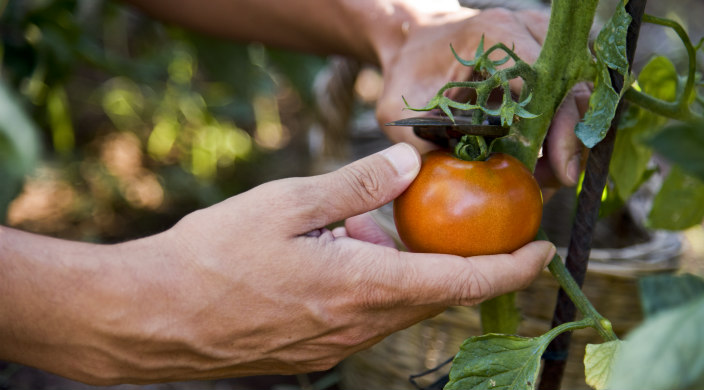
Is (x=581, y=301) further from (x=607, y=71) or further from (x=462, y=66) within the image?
(x=462, y=66)

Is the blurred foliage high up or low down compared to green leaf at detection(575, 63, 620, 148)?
down

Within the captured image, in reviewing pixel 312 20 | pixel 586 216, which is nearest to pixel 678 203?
pixel 586 216

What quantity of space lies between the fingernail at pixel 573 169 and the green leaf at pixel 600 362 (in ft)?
0.92

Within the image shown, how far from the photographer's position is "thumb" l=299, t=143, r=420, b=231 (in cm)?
68

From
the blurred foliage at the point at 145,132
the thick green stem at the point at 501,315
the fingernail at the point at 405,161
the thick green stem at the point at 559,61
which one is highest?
the thick green stem at the point at 559,61

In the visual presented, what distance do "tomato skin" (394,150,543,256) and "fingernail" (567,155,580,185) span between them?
0.55 feet

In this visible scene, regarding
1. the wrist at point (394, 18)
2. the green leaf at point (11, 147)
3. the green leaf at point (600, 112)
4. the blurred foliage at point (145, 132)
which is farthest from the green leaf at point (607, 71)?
the blurred foliage at point (145, 132)

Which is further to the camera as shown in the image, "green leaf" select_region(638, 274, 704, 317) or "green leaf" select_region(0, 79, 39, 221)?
"green leaf" select_region(0, 79, 39, 221)

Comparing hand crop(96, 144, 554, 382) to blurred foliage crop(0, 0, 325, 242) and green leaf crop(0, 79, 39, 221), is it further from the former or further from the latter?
blurred foliage crop(0, 0, 325, 242)

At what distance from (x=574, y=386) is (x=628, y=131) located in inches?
23.6

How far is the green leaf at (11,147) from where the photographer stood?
106cm

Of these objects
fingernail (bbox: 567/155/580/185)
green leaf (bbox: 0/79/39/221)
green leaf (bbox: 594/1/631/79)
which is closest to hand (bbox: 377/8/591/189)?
fingernail (bbox: 567/155/580/185)

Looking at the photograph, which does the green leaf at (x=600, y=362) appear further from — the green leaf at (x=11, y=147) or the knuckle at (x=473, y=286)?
the green leaf at (x=11, y=147)

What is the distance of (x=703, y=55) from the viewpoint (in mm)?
1947
